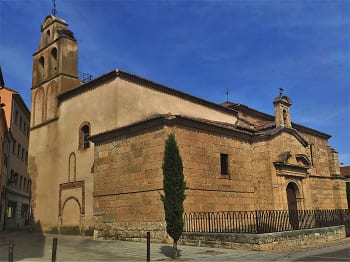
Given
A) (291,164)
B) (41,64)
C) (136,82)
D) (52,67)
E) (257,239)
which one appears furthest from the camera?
(41,64)

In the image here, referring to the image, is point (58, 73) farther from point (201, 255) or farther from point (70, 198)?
point (201, 255)

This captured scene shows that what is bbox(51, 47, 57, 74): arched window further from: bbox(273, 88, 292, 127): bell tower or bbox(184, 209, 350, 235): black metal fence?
bbox(184, 209, 350, 235): black metal fence

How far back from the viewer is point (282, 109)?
19.1m

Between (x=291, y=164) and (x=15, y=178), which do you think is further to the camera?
(x=15, y=178)

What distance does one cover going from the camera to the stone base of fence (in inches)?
429

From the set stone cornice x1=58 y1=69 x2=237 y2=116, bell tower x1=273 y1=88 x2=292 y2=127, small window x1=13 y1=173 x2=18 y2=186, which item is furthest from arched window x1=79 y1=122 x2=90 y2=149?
small window x1=13 y1=173 x2=18 y2=186

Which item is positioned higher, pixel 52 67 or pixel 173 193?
pixel 52 67

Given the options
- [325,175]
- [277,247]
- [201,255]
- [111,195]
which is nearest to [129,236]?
[111,195]

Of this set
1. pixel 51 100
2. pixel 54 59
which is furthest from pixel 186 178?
pixel 54 59

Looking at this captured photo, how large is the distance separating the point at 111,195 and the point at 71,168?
195 inches

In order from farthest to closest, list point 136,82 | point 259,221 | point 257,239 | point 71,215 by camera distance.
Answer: point 71,215 → point 136,82 → point 259,221 → point 257,239

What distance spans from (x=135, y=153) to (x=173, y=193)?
4.97 meters

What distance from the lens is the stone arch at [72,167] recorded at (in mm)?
19141

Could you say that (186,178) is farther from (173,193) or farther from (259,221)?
(173,193)
